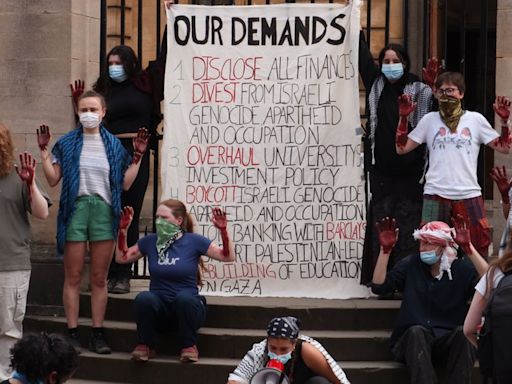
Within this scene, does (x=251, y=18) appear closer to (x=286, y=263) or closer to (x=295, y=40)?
(x=295, y=40)

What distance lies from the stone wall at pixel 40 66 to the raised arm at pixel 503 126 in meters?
3.25

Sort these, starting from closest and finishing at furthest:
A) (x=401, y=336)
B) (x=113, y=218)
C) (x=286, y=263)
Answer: (x=401, y=336) < (x=113, y=218) < (x=286, y=263)

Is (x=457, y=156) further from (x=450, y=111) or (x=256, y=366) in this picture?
(x=256, y=366)

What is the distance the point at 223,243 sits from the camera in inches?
359

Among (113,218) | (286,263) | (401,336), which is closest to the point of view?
Result: (401,336)

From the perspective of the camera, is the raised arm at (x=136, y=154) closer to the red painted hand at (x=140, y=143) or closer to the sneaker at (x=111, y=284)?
the red painted hand at (x=140, y=143)

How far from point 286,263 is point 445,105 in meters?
1.80

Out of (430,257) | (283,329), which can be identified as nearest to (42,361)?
(283,329)

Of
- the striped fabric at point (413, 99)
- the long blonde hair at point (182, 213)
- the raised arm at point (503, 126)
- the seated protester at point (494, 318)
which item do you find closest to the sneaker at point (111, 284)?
the long blonde hair at point (182, 213)

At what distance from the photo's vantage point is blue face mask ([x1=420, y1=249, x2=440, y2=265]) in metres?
8.83

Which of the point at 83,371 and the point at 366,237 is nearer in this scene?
the point at 83,371

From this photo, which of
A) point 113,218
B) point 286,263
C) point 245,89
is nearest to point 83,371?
point 113,218

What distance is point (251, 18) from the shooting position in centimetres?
1053

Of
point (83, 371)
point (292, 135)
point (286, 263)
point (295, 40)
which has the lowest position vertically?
point (83, 371)
